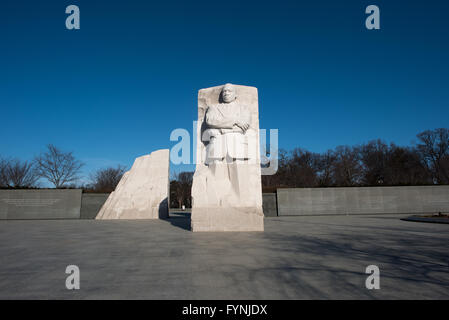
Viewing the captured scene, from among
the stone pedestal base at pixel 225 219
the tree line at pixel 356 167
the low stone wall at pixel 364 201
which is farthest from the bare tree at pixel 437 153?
the stone pedestal base at pixel 225 219

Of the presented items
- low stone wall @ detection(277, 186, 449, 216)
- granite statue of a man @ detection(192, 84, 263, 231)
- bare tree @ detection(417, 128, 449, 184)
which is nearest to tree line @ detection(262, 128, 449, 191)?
bare tree @ detection(417, 128, 449, 184)

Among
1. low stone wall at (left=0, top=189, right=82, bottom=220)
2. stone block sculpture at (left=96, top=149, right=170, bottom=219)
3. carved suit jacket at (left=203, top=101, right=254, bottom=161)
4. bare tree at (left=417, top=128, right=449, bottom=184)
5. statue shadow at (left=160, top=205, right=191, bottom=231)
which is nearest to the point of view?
carved suit jacket at (left=203, top=101, right=254, bottom=161)

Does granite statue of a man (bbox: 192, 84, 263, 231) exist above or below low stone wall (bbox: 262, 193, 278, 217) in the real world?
above

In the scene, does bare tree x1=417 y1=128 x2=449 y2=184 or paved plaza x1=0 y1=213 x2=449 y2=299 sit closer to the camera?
paved plaza x1=0 y1=213 x2=449 y2=299

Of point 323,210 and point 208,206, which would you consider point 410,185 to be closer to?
point 323,210

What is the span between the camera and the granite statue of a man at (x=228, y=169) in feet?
21.1

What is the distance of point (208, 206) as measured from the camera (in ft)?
21.2

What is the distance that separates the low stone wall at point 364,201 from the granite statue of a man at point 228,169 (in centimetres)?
877

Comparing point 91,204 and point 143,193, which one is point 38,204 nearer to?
point 91,204

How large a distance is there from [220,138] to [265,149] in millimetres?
24183

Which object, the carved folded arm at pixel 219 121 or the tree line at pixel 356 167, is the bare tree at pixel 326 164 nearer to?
the tree line at pixel 356 167

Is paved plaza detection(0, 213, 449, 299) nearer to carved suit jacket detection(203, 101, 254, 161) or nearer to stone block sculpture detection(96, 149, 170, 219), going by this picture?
carved suit jacket detection(203, 101, 254, 161)

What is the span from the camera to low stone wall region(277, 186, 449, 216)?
1487 cm
